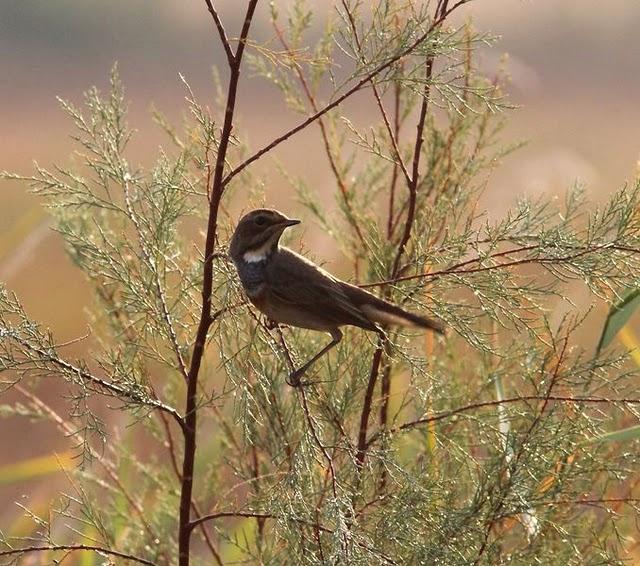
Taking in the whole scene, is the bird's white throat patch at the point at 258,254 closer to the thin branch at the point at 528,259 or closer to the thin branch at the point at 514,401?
the thin branch at the point at 528,259

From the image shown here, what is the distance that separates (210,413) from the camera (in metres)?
3.31

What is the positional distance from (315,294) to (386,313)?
0.18 metres

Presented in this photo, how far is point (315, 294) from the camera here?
240 centimetres

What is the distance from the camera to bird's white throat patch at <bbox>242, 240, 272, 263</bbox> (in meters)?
2.45

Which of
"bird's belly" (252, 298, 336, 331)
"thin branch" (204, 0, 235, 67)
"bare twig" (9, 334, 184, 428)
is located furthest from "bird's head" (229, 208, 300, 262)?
"thin branch" (204, 0, 235, 67)

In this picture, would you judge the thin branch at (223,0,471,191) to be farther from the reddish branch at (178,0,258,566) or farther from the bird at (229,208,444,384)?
the bird at (229,208,444,384)

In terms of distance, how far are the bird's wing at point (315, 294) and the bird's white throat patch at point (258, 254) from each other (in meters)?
0.03

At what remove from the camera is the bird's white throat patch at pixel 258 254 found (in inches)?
96.3

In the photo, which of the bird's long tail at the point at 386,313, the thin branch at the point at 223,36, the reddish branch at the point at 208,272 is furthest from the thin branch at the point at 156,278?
the thin branch at the point at 223,36

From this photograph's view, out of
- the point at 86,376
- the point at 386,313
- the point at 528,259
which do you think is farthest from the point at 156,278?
the point at 528,259

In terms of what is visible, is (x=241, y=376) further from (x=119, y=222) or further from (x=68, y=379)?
(x=119, y=222)

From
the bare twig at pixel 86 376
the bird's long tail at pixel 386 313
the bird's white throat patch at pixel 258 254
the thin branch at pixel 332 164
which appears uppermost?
the thin branch at pixel 332 164

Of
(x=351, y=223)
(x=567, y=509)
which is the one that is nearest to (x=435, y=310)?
(x=567, y=509)

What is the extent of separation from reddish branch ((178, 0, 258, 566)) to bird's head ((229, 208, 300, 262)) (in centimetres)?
29
